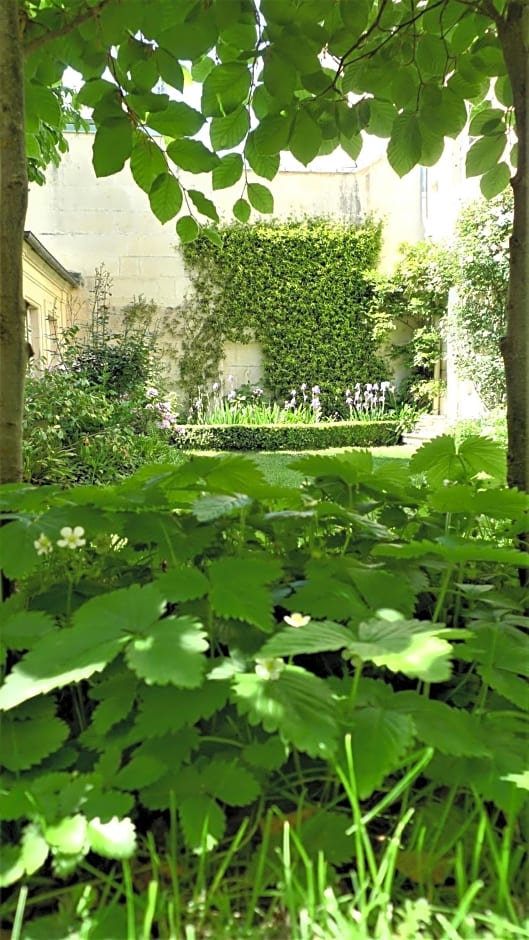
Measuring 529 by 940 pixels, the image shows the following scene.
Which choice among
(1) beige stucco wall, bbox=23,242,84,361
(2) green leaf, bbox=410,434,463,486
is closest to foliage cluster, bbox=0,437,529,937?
(2) green leaf, bbox=410,434,463,486

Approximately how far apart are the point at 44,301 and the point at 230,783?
9.17 meters

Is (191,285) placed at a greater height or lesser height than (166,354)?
greater

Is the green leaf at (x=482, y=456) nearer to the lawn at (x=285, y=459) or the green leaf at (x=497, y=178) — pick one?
the green leaf at (x=497, y=178)

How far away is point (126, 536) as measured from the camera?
0.86m

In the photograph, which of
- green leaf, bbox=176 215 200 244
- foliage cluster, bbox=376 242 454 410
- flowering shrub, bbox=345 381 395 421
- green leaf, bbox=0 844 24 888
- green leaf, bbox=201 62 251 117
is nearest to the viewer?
green leaf, bbox=0 844 24 888

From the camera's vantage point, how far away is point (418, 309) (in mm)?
10500

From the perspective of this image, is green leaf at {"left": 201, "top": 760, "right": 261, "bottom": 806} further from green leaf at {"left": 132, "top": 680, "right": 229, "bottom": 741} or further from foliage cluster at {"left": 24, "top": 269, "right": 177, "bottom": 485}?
foliage cluster at {"left": 24, "top": 269, "right": 177, "bottom": 485}

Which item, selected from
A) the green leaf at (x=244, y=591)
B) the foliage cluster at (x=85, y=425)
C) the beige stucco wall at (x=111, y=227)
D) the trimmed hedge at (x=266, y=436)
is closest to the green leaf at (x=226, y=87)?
the green leaf at (x=244, y=591)

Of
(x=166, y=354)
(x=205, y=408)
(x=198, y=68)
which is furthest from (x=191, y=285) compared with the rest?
(x=198, y=68)

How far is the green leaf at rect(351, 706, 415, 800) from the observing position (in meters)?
0.51

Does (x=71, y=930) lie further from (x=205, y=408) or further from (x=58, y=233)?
(x=58, y=233)

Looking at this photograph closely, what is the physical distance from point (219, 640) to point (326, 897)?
285 mm

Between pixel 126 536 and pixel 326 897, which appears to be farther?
pixel 126 536

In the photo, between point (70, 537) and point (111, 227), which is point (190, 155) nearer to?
point (70, 537)
